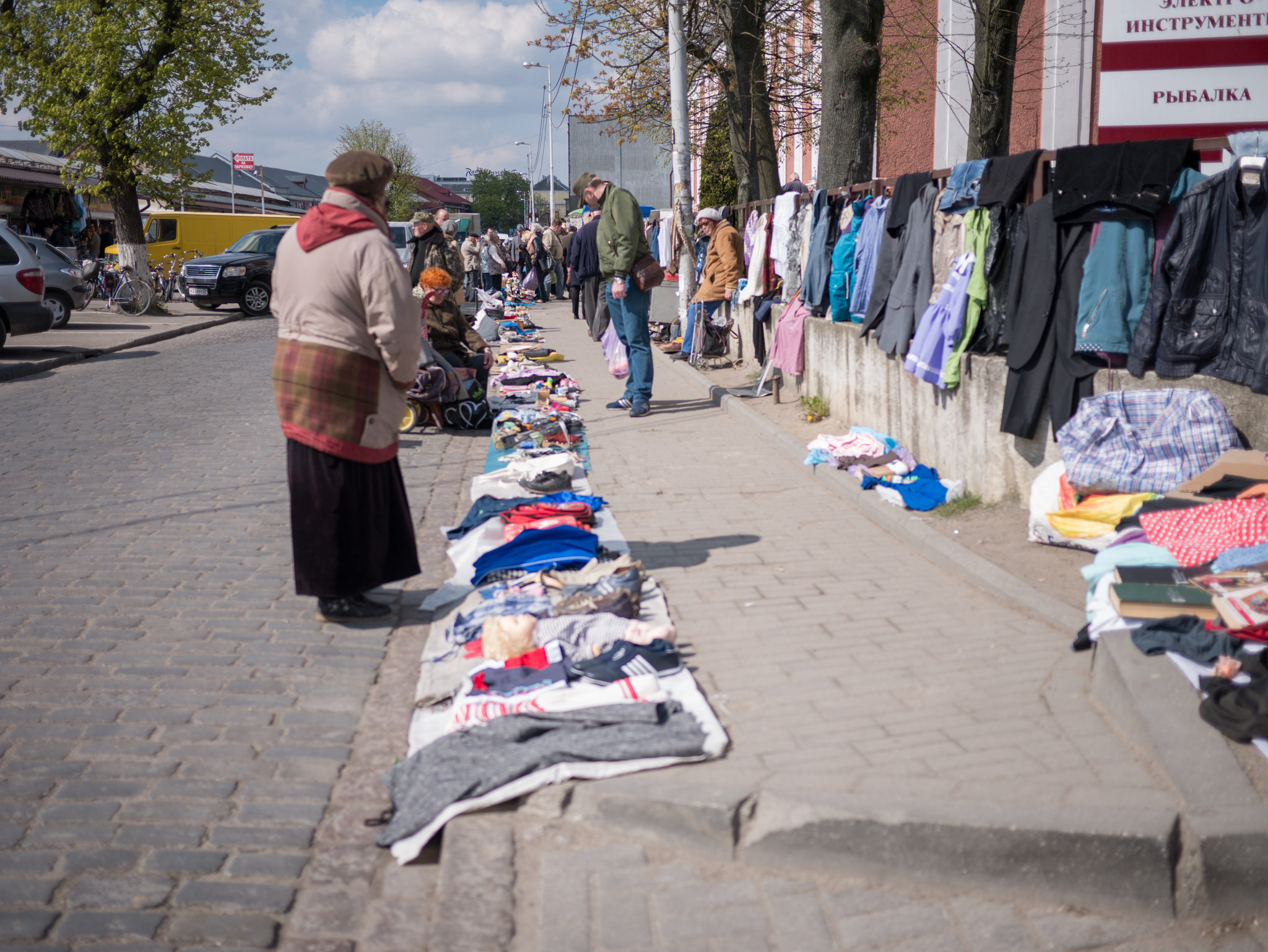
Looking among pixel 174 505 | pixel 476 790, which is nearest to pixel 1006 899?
pixel 476 790

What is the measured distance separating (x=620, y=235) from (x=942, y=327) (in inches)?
Result: 165

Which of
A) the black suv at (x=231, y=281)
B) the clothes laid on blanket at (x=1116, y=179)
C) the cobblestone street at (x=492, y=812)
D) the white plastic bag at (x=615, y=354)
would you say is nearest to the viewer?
the cobblestone street at (x=492, y=812)

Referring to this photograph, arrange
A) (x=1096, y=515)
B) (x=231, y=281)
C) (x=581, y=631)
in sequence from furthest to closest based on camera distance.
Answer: (x=231, y=281) < (x=1096, y=515) < (x=581, y=631)

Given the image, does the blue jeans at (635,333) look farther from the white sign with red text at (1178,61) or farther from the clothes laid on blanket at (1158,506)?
the clothes laid on blanket at (1158,506)

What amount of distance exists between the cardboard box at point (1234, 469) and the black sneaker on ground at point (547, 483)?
12.9 feet

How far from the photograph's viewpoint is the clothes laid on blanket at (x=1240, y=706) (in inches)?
133

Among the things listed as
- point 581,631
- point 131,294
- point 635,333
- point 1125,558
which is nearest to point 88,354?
point 131,294

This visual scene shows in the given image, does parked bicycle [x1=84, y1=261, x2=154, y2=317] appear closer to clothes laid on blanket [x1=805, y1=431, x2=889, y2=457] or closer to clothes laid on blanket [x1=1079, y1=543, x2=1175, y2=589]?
clothes laid on blanket [x1=805, y1=431, x2=889, y2=457]

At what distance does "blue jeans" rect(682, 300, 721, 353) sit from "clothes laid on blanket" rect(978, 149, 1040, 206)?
778 centimetres

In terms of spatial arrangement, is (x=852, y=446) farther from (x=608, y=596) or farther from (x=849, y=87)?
(x=849, y=87)

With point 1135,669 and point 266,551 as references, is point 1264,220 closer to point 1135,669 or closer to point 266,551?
point 1135,669

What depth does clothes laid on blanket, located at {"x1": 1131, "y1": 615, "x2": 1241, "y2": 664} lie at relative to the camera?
12.7 ft

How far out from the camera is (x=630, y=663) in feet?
14.0

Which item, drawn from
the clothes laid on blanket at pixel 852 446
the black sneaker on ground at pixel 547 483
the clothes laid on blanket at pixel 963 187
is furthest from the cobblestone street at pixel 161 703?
the clothes laid on blanket at pixel 963 187
